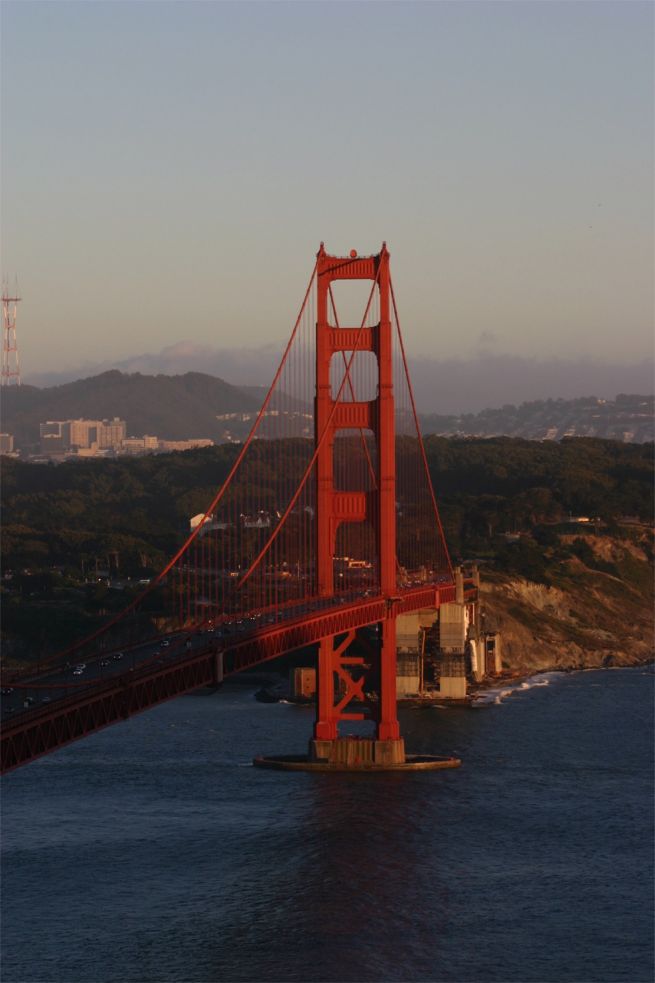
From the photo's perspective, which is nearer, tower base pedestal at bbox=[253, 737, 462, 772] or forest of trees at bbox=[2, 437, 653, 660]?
tower base pedestal at bbox=[253, 737, 462, 772]

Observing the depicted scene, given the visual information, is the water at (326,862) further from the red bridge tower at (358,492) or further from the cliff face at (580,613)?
the cliff face at (580,613)

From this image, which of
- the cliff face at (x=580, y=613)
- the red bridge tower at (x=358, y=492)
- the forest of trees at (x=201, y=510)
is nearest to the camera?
the red bridge tower at (x=358, y=492)

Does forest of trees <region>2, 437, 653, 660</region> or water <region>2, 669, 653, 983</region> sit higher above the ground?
forest of trees <region>2, 437, 653, 660</region>

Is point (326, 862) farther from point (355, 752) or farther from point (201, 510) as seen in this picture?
point (201, 510)

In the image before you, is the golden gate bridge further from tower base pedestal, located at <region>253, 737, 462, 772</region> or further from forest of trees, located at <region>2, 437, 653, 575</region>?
forest of trees, located at <region>2, 437, 653, 575</region>

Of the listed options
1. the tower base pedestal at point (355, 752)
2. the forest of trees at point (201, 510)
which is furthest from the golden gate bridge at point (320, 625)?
the forest of trees at point (201, 510)

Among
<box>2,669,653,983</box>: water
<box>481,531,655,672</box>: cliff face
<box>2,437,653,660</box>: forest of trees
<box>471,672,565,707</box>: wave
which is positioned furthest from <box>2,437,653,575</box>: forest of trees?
<box>2,669,653,983</box>: water

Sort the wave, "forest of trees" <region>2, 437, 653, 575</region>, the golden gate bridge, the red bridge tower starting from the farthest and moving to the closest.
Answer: "forest of trees" <region>2, 437, 653, 575</region>
the wave
the red bridge tower
the golden gate bridge
